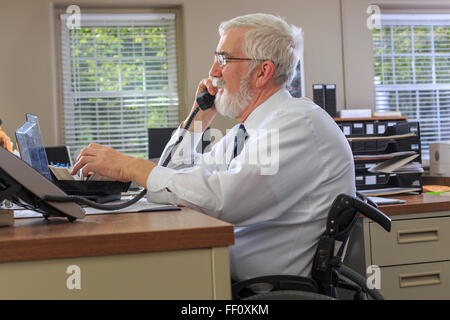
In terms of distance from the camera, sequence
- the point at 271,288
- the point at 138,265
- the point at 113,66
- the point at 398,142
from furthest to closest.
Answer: the point at 113,66 < the point at 398,142 < the point at 271,288 < the point at 138,265

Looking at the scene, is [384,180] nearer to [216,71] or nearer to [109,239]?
[216,71]

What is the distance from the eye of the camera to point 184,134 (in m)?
1.77

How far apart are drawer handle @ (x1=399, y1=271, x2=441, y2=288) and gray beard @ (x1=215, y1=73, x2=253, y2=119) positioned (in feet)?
3.60

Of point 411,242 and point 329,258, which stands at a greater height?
point 329,258

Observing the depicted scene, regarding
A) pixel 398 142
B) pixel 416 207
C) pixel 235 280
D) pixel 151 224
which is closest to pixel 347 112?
pixel 398 142

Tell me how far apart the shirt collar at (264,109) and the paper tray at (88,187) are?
40cm

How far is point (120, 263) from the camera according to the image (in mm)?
756

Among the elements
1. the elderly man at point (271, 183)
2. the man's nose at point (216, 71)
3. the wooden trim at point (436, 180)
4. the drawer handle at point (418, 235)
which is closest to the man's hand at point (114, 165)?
the elderly man at point (271, 183)

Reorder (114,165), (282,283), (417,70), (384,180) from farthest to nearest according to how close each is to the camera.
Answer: (417,70) → (384,180) → (114,165) → (282,283)

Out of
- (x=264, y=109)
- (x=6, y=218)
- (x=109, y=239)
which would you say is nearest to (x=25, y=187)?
(x=6, y=218)

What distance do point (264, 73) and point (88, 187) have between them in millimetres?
581

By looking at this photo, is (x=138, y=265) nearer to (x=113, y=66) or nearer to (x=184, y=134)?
(x=184, y=134)

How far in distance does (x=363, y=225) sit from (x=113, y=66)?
2250 mm

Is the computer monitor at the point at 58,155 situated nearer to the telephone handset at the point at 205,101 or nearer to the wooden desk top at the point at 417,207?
the telephone handset at the point at 205,101
